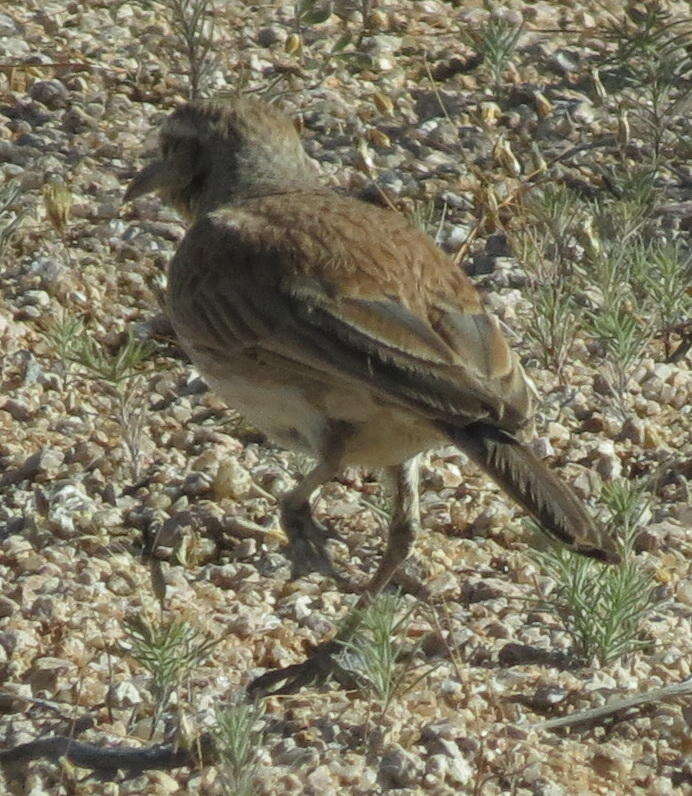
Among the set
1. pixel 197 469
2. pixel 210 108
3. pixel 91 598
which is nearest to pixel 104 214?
pixel 210 108

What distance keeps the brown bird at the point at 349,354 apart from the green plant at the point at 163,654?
1.03ft

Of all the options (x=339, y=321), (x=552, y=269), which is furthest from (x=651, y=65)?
(x=339, y=321)

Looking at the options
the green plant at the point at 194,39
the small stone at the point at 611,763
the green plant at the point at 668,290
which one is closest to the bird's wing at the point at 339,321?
the small stone at the point at 611,763

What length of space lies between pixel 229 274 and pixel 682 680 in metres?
1.90

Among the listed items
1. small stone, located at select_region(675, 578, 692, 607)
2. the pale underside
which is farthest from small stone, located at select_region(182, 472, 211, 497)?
small stone, located at select_region(675, 578, 692, 607)

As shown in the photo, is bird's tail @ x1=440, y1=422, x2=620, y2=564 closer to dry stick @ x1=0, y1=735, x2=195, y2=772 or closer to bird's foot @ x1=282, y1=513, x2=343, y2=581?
bird's foot @ x1=282, y1=513, x2=343, y2=581

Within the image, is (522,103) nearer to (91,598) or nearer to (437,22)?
(437,22)

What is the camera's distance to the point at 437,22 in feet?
30.4

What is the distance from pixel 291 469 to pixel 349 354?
54.1 inches

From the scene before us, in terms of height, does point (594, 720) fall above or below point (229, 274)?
below

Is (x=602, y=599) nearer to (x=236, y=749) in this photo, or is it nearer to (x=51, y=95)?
(x=236, y=749)

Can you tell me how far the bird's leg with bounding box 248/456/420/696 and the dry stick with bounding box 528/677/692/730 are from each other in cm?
62

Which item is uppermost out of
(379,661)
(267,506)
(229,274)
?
(229,274)

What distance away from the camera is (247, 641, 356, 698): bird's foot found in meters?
5.62
